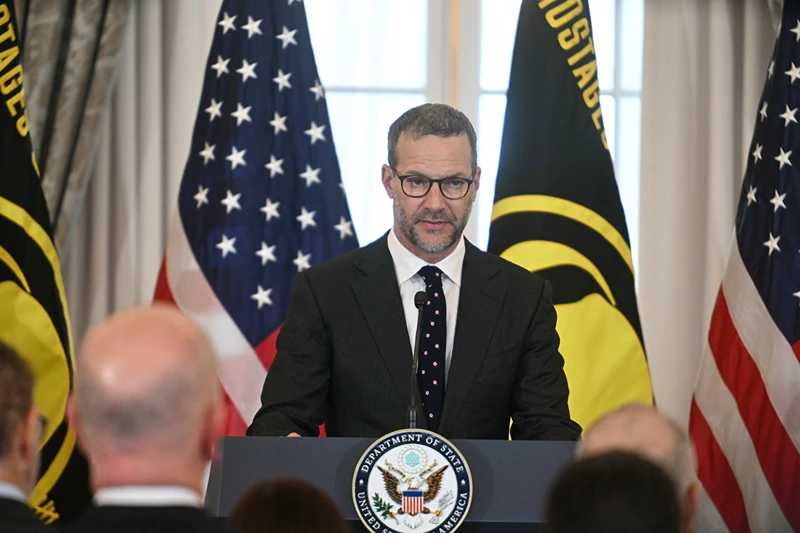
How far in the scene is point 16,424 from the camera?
154 cm

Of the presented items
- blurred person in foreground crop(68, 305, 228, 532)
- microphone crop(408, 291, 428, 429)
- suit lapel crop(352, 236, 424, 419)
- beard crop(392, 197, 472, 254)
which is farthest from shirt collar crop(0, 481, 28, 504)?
beard crop(392, 197, 472, 254)

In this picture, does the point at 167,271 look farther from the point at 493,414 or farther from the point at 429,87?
the point at 493,414

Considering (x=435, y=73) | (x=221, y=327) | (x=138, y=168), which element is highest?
(x=435, y=73)

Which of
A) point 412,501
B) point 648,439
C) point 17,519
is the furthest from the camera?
point 412,501

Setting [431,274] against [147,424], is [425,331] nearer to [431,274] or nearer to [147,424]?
[431,274]

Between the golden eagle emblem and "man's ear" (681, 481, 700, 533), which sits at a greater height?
"man's ear" (681, 481, 700, 533)

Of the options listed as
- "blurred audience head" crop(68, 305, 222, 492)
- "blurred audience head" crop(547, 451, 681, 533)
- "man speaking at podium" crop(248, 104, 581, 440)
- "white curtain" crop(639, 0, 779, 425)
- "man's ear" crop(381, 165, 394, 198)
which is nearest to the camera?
"blurred audience head" crop(547, 451, 681, 533)

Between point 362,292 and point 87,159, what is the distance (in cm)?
199

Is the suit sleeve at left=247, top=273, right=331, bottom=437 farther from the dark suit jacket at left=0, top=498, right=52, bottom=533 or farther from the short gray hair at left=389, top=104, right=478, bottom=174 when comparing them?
the dark suit jacket at left=0, top=498, right=52, bottom=533

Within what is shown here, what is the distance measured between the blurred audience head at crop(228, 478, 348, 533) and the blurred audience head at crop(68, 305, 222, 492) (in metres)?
0.15

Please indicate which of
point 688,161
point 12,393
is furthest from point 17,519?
point 688,161

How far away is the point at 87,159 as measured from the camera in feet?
15.2

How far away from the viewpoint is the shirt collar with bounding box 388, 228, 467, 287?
318 cm

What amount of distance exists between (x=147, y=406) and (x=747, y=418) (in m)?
3.75
